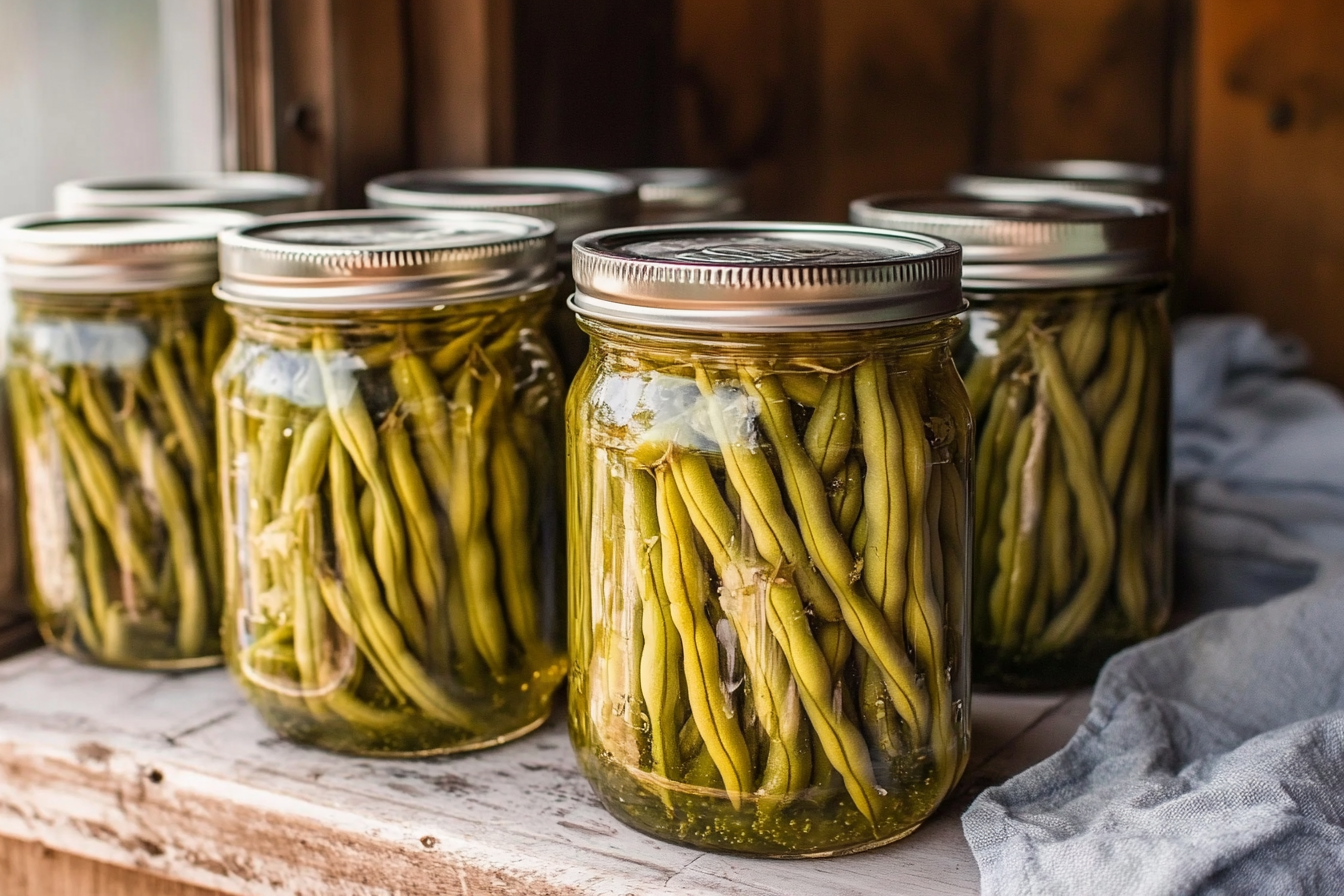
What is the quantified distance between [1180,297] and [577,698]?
818 millimetres

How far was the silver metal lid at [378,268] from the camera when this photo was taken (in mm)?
641

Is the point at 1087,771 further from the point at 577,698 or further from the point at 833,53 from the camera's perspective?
the point at 833,53

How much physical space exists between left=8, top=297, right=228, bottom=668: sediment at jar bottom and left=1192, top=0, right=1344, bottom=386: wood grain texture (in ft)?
3.25

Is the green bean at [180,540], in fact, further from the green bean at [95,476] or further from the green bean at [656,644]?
the green bean at [656,644]

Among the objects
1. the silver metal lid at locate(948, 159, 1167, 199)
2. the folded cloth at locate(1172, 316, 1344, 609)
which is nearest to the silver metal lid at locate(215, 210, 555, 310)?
the silver metal lid at locate(948, 159, 1167, 199)

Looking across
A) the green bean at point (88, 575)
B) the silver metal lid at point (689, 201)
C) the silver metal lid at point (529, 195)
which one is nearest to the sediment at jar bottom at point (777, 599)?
the silver metal lid at point (529, 195)

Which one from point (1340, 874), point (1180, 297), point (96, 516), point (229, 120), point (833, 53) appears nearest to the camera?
point (1340, 874)

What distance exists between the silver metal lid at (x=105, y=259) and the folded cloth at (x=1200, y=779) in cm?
47

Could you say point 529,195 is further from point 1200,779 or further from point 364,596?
point 1200,779

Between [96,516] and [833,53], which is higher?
[833,53]

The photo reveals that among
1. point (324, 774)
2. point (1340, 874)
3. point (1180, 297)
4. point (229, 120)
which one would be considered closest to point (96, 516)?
point (324, 774)

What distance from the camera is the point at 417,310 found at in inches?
25.9

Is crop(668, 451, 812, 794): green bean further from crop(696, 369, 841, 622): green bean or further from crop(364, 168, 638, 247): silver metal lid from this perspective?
crop(364, 168, 638, 247): silver metal lid

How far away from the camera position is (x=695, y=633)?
58cm
